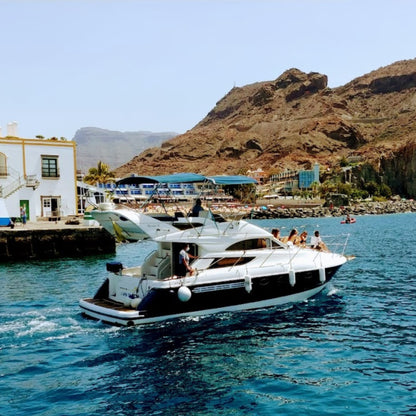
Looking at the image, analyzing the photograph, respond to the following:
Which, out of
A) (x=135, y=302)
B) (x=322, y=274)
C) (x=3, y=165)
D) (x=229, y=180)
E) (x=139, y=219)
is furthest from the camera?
(x=3, y=165)

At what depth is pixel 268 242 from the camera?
19.8 metres

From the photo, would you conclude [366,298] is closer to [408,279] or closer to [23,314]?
[408,279]

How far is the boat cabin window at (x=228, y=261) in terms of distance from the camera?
1830cm

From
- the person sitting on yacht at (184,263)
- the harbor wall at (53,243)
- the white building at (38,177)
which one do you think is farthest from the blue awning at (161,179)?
the white building at (38,177)

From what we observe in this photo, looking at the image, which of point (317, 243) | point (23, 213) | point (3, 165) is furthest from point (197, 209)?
point (3, 165)

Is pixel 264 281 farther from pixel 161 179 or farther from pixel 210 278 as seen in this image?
pixel 161 179

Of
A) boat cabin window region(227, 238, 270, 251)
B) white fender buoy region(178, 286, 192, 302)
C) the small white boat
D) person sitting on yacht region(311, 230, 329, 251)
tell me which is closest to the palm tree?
person sitting on yacht region(311, 230, 329, 251)

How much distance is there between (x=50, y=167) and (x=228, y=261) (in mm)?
38467

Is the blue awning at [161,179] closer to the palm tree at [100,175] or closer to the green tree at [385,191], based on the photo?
the palm tree at [100,175]

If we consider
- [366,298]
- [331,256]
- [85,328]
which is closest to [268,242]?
[331,256]

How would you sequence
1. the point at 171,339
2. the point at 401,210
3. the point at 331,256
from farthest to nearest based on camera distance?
1. the point at 401,210
2. the point at 331,256
3. the point at 171,339

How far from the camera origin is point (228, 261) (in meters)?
18.6

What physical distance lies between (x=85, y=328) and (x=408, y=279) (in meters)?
17.1

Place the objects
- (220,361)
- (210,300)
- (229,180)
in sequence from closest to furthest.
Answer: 1. (220,361)
2. (210,300)
3. (229,180)
